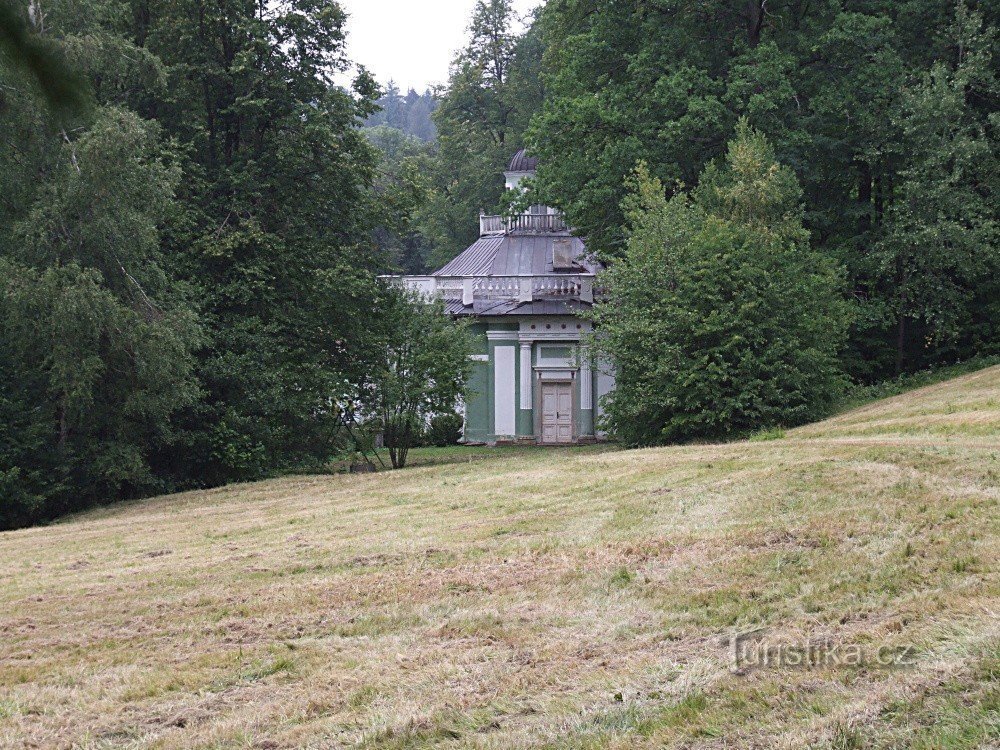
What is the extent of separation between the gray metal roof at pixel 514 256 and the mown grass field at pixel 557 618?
27.4 m

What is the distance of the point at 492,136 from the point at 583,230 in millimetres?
29027

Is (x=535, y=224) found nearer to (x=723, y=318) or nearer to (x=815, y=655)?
(x=723, y=318)

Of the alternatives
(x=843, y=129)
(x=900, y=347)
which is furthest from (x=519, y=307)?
(x=900, y=347)

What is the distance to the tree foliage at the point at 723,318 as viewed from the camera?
21500 mm

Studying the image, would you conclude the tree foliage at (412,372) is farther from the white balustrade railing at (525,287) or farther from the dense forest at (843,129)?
the white balustrade railing at (525,287)

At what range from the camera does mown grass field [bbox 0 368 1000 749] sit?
497 centimetres

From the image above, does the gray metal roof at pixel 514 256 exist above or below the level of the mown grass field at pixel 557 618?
above

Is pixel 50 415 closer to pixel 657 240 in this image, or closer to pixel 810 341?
pixel 657 240

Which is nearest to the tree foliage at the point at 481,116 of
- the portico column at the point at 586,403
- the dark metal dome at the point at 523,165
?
the dark metal dome at the point at 523,165

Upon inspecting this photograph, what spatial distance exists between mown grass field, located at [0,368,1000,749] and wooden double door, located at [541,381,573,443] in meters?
21.7

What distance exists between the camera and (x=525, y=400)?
3512 centimetres

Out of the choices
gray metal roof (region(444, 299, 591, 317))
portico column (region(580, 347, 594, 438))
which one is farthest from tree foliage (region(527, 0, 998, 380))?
portico column (region(580, 347, 594, 438))

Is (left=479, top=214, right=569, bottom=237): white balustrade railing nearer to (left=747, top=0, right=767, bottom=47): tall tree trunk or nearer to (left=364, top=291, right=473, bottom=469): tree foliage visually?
(left=747, top=0, right=767, bottom=47): tall tree trunk

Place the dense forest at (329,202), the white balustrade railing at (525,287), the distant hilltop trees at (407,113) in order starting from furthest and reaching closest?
the distant hilltop trees at (407,113) → the white balustrade railing at (525,287) → the dense forest at (329,202)
